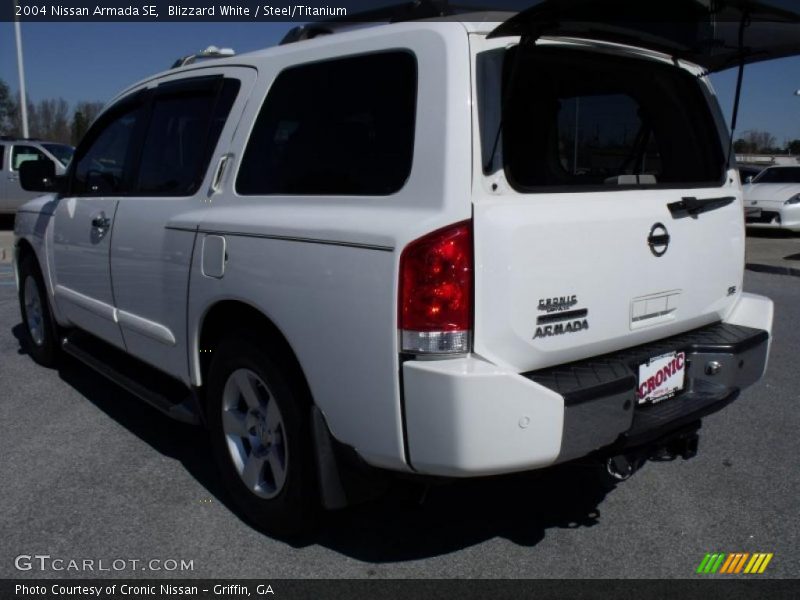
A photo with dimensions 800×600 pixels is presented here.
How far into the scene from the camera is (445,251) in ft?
7.72

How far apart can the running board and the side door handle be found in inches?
29.6

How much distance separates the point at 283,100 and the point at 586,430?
69.8 inches

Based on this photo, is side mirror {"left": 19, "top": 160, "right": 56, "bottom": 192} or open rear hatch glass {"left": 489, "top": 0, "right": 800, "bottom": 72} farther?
side mirror {"left": 19, "top": 160, "right": 56, "bottom": 192}

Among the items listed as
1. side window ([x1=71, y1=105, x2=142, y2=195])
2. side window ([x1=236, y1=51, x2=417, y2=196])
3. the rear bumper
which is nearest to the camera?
the rear bumper

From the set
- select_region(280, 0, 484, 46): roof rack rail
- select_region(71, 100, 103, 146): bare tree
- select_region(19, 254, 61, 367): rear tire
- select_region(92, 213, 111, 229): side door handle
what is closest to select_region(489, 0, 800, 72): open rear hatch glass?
select_region(280, 0, 484, 46): roof rack rail

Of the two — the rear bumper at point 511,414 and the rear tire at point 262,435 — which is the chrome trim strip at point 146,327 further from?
the rear bumper at point 511,414

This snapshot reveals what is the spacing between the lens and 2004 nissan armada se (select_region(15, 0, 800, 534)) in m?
2.39

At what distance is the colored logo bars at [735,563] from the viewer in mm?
2918

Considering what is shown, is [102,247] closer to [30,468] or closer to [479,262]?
[30,468]

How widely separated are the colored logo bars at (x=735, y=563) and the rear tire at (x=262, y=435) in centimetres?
153

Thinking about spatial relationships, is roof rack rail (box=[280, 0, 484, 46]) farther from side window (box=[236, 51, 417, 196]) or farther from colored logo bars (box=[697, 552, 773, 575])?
colored logo bars (box=[697, 552, 773, 575])

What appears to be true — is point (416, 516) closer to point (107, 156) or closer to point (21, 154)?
point (107, 156)

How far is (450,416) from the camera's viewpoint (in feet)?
7.61

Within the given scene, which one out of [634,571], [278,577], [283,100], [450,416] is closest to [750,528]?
[634,571]
